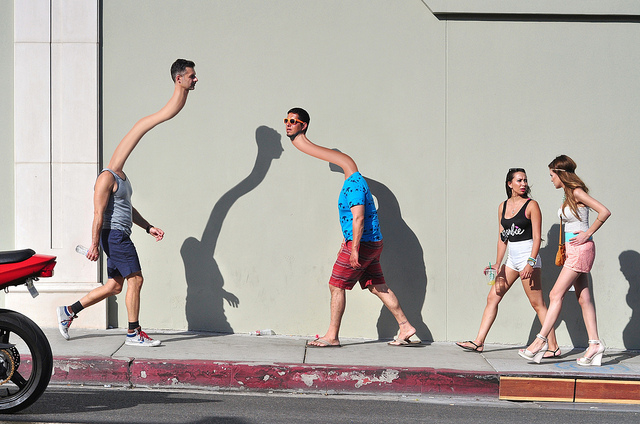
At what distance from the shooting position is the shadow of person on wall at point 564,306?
7441 mm

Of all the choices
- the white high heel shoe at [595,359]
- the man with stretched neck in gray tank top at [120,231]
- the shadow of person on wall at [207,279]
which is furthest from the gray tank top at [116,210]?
the white high heel shoe at [595,359]

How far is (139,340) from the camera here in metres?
6.62

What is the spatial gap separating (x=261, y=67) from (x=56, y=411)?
4108 mm

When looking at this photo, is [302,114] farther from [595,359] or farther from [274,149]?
[595,359]

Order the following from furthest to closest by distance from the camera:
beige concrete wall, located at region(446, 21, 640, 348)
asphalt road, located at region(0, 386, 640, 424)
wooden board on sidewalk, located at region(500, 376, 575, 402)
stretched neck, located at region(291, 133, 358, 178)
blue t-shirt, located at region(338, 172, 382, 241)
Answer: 1. beige concrete wall, located at region(446, 21, 640, 348)
2. stretched neck, located at region(291, 133, 358, 178)
3. blue t-shirt, located at region(338, 172, 382, 241)
4. wooden board on sidewalk, located at region(500, 376, 575, 402)
5. asphalt road, located at region(0, 386, 640, 424)

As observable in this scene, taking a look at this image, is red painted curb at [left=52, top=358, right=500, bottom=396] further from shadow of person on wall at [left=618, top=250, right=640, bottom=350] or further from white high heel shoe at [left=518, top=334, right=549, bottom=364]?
shadow of person on wall at [left=618, top=250, right=640, bottom=350]

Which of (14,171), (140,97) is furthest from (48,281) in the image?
(140,97)

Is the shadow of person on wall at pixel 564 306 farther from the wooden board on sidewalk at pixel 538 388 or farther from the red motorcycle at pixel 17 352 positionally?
the red motorcycle at pixel 17 352

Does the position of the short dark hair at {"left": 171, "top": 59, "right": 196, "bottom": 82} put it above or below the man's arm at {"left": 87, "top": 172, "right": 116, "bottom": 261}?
above

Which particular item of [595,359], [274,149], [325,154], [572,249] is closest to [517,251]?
[572,249]

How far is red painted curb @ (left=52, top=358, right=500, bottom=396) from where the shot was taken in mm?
5914

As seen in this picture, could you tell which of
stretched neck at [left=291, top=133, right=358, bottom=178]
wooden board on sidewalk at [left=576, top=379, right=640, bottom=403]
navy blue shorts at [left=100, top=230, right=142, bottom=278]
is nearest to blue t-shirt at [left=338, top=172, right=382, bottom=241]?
stretched neck at [left=291, top=133, right=358, bottom=178]

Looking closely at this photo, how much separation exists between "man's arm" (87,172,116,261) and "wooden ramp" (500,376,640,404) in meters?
3.82

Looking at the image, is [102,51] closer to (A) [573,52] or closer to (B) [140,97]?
(B) [140,97]
